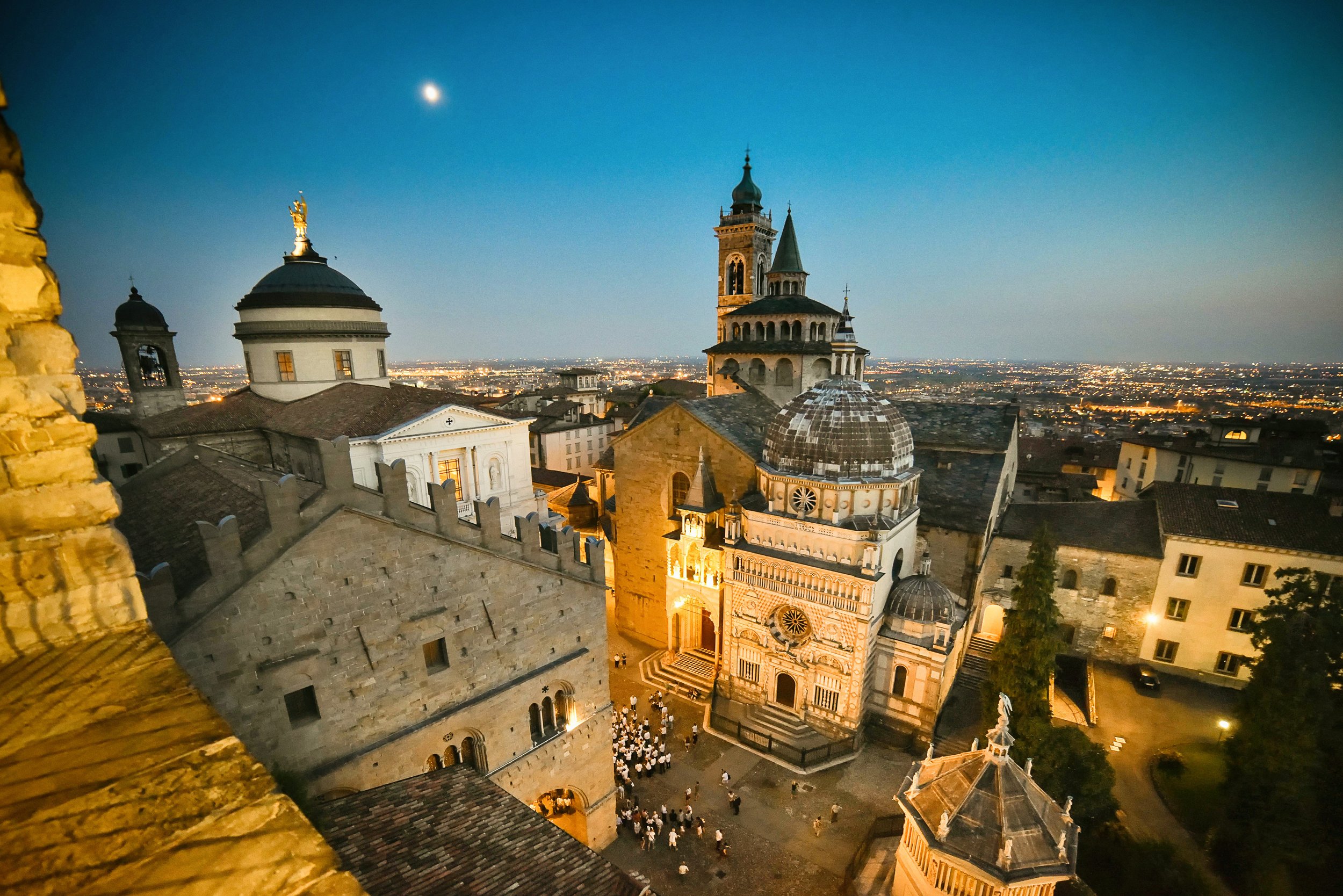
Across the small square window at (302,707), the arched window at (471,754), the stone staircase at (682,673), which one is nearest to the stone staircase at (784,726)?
the stone staircase at (682,673)

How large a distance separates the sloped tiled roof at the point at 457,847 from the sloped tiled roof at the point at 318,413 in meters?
15.7

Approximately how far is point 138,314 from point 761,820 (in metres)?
40.1

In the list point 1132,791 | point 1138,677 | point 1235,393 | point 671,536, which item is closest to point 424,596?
point 671,536

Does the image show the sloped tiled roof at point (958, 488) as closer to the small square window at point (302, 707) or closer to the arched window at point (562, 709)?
the arched window at point (562, 709)

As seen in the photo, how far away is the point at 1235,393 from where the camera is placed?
132375 mm

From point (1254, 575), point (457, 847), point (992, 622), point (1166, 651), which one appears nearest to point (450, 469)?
point (457, 847)

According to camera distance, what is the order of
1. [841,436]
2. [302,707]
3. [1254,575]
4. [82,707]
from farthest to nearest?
[1254,575] → [841,436] → [302,707] → [82,707]

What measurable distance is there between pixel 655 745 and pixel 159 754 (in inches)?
899

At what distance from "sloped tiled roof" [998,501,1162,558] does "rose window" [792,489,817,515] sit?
14.8 meters

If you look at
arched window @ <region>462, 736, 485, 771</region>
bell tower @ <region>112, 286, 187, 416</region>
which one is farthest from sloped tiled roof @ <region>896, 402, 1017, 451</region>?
bell tower @ <region>112, 286, 187, 416</region>

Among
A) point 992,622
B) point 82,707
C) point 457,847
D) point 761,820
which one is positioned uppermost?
point 82,707

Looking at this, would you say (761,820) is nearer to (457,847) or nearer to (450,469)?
(457,847)

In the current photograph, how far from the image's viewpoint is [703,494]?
26.3 metres

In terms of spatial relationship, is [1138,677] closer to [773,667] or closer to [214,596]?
[773,667]
